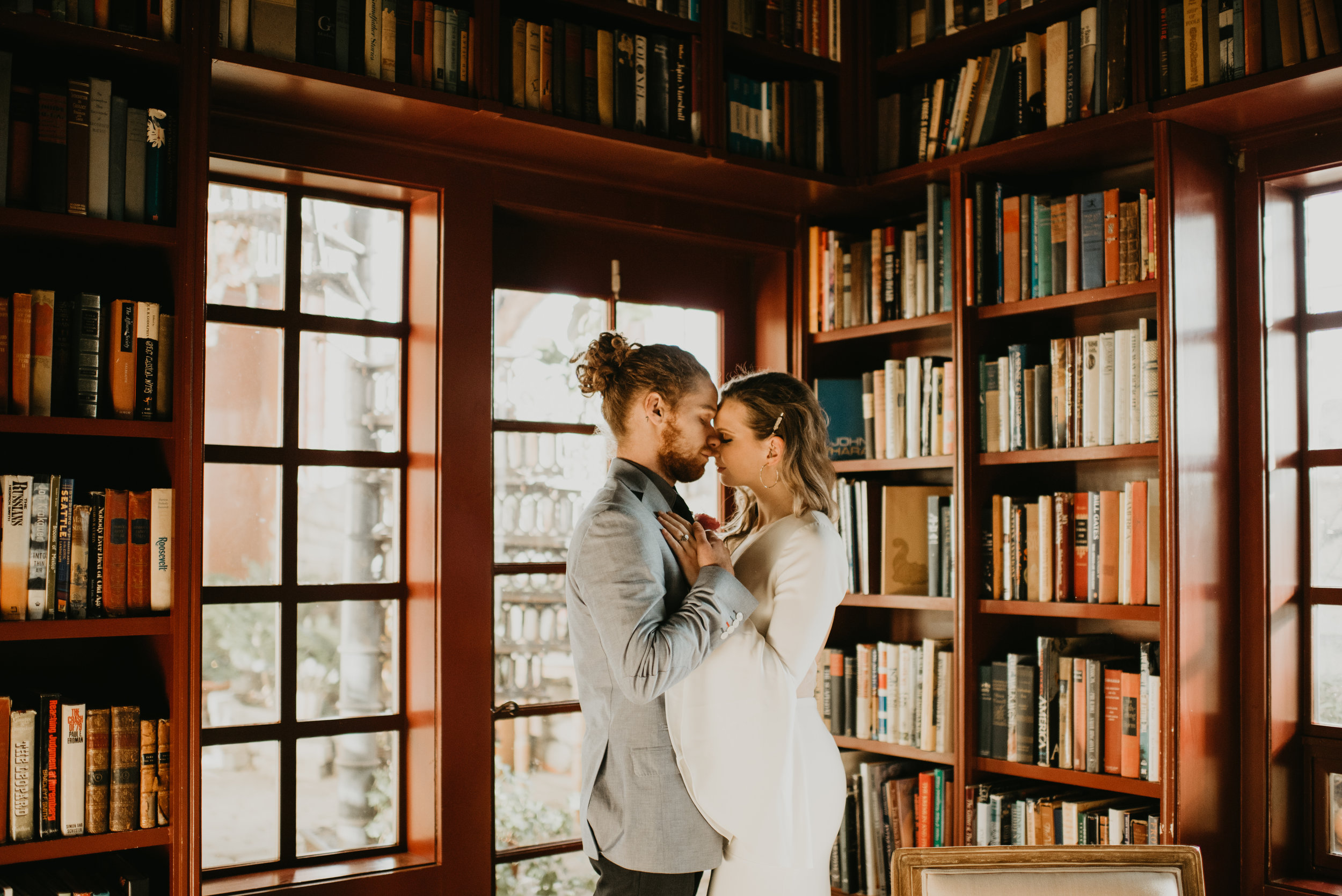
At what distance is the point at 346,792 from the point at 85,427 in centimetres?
113

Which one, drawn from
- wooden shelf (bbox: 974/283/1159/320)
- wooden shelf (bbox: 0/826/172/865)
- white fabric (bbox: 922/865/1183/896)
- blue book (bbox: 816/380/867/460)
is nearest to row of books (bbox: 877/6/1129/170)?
wooden shelf (bbox: 974/283/1159/320)

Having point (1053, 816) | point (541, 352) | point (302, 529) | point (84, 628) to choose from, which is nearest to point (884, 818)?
point (1053, 816)

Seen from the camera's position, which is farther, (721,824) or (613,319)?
(613,319)

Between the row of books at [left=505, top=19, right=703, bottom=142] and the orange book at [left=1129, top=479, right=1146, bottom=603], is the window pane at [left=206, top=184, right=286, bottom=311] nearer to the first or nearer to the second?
the row of books at [left=505, top=19, right=703, bottom=142]

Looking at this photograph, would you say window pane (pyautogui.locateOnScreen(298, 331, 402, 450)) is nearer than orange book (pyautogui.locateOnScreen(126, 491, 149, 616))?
No

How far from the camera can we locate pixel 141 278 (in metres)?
2.43

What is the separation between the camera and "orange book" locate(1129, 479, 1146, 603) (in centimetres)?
268

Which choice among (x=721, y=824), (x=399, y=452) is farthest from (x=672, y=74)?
(x=721, y=824)

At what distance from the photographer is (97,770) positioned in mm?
2125

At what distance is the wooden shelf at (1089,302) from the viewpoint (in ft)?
8.84

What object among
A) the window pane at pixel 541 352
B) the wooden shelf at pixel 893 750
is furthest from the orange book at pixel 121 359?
the wooden shelf at pixel 893 750

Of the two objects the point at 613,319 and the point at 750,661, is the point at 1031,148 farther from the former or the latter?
the point at 750,661

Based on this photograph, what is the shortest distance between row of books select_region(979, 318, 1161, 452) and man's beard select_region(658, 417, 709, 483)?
107 centimetres

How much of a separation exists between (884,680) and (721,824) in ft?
4.15
